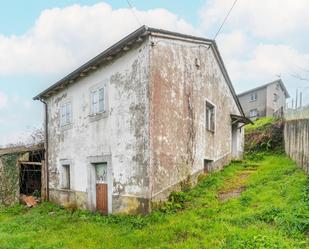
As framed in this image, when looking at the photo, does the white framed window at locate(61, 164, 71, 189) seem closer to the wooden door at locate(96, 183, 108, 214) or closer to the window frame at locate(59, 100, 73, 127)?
the window frame at locate(59, 100, 73, 127)

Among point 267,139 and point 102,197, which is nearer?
point 102,197

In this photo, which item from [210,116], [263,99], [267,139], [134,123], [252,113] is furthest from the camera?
[252,113]

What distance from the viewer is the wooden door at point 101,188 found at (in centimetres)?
1267

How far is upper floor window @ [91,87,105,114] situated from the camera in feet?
43.1

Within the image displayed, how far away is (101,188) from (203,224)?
534 centimetres

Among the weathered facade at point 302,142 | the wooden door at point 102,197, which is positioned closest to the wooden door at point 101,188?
the wooden door at point 102,197

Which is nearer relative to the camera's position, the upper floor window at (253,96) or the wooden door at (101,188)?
the wooden door at (101,188)

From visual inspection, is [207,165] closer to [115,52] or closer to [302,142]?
[302,142]

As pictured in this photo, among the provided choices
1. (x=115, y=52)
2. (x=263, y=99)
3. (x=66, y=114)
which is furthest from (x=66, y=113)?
(x=263, y=99)

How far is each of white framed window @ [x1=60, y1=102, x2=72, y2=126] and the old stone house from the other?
0.16 feet

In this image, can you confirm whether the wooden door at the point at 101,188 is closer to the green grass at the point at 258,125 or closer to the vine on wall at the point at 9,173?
the vine on wall at the point at 9,173

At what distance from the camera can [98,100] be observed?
13.4m

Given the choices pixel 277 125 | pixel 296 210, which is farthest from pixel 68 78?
pixel 277 125

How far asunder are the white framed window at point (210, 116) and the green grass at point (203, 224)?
354 centimetres
